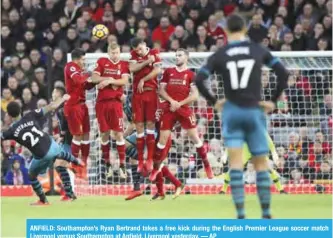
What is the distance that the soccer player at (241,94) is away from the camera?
1172 cm

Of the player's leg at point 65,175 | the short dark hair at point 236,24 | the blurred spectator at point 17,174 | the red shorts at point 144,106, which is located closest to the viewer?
the short dark hair at point 236,24

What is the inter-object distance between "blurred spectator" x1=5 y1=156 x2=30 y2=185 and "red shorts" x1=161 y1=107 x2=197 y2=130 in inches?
170

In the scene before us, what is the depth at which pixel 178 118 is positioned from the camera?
56.1 ft

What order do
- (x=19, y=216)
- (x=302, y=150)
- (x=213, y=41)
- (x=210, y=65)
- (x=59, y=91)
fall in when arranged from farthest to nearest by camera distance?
(x=213, y=41) < (x=302, y=150) < (x=59, y=91) < (x=19, y=216) < (x=210, y=65)

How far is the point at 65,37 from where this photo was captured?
79.1 feet

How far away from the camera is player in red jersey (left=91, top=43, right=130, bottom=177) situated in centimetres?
1691

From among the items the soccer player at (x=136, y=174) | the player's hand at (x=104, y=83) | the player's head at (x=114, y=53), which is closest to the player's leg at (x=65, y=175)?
the soccer player at (x=136, y=174)

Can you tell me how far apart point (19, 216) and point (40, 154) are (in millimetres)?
1220

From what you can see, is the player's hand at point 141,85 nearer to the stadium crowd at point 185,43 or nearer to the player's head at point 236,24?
the stadium crowd at point 185,43

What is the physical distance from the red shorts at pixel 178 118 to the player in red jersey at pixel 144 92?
227 millimetres

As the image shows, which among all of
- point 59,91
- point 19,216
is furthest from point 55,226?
point 59,91

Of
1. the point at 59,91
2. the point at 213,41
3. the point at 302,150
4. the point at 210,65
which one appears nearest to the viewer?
the point at 210,65

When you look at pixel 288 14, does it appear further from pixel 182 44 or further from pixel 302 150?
pixel 302 150

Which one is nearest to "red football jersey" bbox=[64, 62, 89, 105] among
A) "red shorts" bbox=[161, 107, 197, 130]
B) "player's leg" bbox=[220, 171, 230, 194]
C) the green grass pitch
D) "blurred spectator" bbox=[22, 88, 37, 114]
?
"red shorts" bbox=[161, 107, 197, 130]
